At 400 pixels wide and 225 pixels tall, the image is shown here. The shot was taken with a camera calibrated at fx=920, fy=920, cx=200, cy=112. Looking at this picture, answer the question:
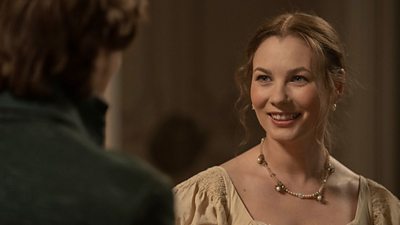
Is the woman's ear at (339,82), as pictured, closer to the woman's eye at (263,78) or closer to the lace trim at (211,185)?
the woman's eye at (263,78)

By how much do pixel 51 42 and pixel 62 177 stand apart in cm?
19

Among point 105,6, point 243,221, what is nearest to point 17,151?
point 105,6

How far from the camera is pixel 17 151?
130 cm

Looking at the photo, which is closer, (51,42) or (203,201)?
(51,42)

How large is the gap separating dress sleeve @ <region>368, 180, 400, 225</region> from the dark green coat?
1.53 meters

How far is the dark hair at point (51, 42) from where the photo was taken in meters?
1.31

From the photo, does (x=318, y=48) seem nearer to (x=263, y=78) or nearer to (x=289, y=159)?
(x=263, y=78)

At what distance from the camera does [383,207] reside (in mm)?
2781

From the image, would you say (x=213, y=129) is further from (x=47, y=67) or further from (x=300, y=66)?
(x=47, y=67)

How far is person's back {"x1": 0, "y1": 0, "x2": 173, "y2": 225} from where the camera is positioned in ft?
4.23

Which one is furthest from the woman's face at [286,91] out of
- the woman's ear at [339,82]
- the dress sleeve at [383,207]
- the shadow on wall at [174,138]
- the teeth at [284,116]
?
the shadow on wall at [174,138]

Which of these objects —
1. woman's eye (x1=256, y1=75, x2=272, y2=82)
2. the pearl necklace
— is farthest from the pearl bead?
woman's eye (x1=256, y1=75, x2=272, y2=82)

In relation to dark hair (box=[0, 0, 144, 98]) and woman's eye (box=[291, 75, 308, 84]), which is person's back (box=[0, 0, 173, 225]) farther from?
woman's eye (box=[291, 75, 308, 84])

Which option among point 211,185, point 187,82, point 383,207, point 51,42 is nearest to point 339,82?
point 383,207
